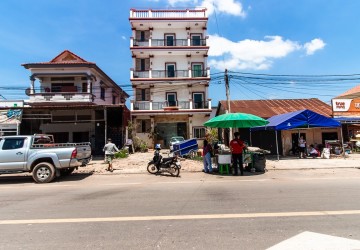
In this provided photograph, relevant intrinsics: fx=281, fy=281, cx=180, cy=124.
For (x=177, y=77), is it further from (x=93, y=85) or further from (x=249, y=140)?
(x=249, y=140)

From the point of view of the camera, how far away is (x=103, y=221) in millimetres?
5480

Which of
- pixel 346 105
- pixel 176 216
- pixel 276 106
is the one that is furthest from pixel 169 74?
pixel 176 216

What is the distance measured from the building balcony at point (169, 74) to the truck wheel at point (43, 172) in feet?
72.2

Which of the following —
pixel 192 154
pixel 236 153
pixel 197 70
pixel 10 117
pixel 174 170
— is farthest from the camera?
pixel 197 70

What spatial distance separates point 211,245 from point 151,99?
28.6 m

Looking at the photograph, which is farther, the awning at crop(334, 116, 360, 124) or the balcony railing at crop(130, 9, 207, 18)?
the balcony railing at crop(130, 9, 207, 18)

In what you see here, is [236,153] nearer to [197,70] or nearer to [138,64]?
[197,70]

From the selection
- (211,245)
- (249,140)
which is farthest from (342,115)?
(211,245)

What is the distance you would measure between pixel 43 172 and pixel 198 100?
2336 centimetres

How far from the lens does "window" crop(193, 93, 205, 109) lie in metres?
32.5

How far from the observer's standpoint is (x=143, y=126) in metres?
32.2

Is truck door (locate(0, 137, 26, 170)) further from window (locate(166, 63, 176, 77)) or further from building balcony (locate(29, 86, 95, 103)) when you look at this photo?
window (locate(166, 63, 176, 77))

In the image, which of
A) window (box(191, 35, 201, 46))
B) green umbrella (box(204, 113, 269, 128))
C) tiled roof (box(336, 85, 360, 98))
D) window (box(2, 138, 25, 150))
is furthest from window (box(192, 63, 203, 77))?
window (box(2, 138, 25, 150))

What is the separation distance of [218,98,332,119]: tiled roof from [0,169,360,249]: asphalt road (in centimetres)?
1799
